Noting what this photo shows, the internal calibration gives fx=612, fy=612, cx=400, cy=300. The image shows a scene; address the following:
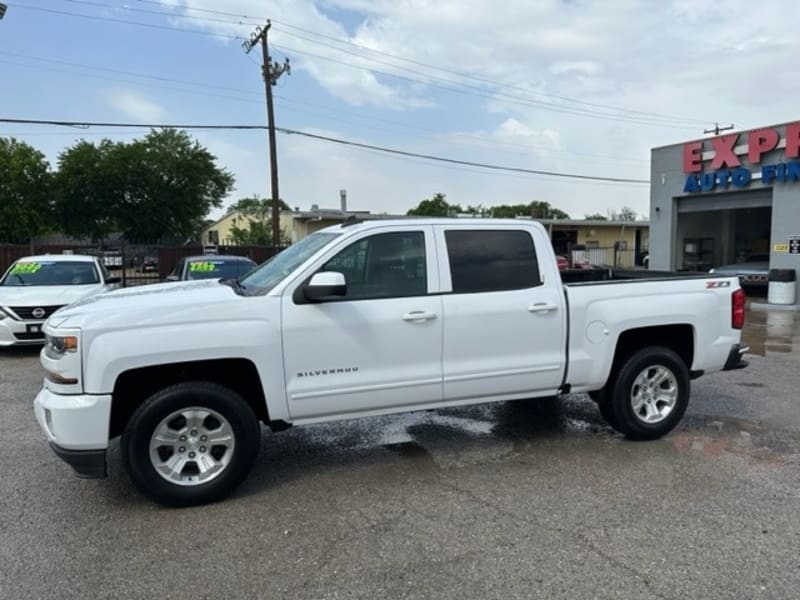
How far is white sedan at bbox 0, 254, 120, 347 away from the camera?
9.38 metres

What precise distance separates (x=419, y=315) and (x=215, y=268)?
26.6ft

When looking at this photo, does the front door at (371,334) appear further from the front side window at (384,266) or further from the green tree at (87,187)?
the green tree at (87,187)

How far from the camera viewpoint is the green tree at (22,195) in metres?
37.9

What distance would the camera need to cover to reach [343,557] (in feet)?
11.1

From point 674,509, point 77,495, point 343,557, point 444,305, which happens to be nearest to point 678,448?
point 674,509

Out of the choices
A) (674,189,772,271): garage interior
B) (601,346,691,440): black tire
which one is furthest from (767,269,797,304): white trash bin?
(601,346,691,440): black tire

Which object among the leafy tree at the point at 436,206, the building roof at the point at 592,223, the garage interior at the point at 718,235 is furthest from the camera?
the leafy tree at the point at 436,206

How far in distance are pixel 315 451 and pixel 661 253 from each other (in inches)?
753

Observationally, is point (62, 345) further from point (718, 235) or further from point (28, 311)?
point (718, 235)

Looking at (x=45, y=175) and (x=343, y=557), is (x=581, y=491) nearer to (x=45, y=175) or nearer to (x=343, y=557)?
(x=343, y=557)

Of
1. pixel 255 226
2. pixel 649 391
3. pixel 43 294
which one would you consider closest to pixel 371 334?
pixel 649 391

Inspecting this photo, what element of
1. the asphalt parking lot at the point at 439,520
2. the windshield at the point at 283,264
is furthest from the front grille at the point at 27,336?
the windshield at the point at 283,264

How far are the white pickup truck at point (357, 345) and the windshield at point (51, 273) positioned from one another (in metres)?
7.36

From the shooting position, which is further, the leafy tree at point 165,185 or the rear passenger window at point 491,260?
the leafy tree at point 165,185
